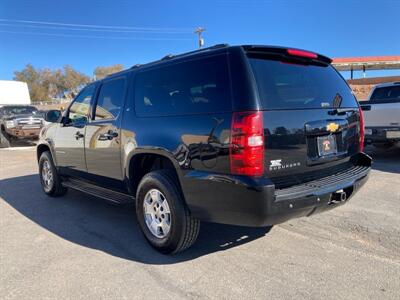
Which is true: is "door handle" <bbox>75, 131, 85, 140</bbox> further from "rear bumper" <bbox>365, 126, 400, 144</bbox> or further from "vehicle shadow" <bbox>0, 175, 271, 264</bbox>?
"rear bumper" <bbox>365, 126, 400, 144</bbox>

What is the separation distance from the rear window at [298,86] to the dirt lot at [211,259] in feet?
4.84

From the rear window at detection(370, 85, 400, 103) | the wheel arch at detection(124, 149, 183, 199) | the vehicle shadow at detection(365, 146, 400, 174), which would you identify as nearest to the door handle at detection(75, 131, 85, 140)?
the wheel arch at detection(124, 149, 183, 199)

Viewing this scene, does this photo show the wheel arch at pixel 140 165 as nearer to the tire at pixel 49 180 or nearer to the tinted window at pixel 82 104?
the tinted window at pixel 82 104

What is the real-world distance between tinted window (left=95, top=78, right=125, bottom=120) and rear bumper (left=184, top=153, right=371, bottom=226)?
164cm

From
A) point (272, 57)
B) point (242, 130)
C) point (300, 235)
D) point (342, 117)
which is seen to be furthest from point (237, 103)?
point (300, 235)

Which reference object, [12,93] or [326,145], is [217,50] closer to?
[326,145]

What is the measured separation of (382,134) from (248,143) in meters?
6.54

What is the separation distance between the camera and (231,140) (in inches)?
119

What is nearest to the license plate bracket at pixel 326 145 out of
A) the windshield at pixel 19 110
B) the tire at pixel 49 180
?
the tire at pixel 49 180

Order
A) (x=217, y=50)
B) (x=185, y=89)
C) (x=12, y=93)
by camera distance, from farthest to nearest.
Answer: (x=12, y=93)
(x=185, y=89)
(x=217, y=50)

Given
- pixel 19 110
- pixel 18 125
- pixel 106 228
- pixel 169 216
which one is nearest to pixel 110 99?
pixel 106 228

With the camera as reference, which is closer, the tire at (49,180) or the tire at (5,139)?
the tire at (49,180)

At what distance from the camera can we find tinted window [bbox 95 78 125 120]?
4.53m

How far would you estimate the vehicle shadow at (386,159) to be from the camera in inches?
308
